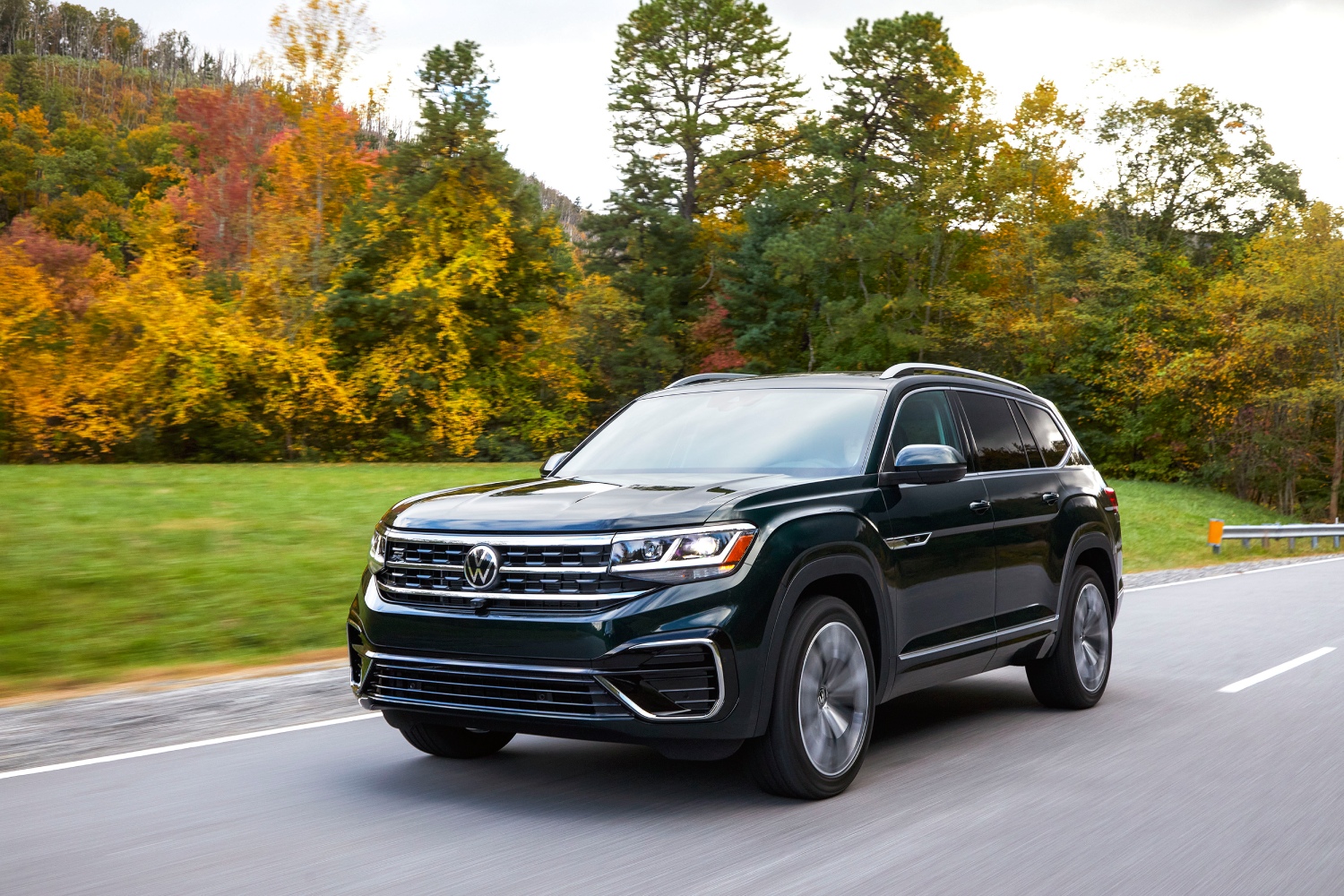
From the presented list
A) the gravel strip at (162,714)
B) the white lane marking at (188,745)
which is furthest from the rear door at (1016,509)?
the gravel strip at (162,714)

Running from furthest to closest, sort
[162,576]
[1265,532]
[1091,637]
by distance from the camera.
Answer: [1265,532], [162,576], [1091,637]

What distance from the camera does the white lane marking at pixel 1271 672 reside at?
8922mm

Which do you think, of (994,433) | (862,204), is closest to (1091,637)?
(994,433)

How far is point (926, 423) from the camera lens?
22.8ft

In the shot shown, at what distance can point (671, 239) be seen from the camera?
5369cm

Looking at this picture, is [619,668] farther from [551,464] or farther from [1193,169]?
[1193,169]

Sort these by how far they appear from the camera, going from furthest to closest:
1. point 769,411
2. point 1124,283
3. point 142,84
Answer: point 142,84, point 1124,283, point 769,411

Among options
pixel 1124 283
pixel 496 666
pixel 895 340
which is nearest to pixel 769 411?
pixel 496 666

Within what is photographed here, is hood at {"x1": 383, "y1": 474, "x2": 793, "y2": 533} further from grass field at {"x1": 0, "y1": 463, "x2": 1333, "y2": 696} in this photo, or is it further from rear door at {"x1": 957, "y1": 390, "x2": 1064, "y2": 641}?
grass field at {"x1": 0, "y1": 463, "x2": 1333, "y2": 696}

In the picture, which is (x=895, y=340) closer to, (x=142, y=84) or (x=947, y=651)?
(x=947, y=651)

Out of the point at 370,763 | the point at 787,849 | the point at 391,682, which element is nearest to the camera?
the point at 787,849

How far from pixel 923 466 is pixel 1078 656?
2.47 meters

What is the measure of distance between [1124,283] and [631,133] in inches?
846

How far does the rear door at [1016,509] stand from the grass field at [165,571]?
5.71m
